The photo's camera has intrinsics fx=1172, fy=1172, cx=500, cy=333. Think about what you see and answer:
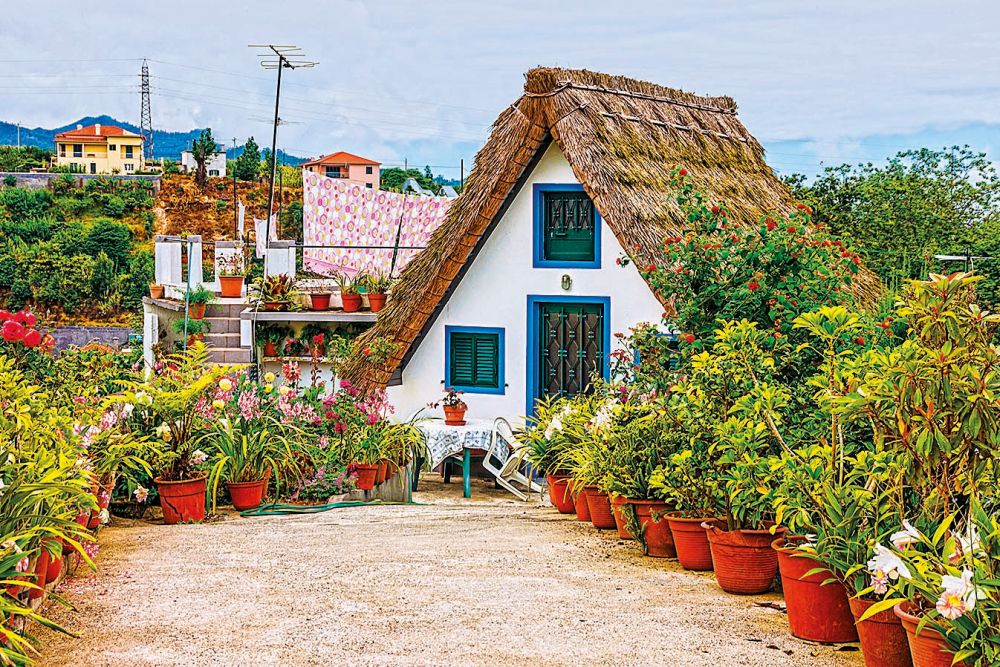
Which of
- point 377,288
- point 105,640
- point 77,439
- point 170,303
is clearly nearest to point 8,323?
point 77,439

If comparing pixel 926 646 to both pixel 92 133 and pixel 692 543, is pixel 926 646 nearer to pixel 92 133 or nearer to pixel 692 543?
pixel 692 543

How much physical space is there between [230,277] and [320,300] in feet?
6.07

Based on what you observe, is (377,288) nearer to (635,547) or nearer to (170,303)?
(170,303)

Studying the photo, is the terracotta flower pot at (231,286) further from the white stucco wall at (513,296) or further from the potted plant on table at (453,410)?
the potted plant on table at (453,410)

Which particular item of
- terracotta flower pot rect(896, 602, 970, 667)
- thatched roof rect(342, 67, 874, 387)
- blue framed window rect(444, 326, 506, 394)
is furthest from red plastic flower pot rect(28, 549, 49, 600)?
blue framed window rect(444, 326, 506, 394)

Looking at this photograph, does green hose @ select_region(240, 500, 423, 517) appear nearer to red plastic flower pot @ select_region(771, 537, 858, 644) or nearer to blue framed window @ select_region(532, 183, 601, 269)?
blue framed window @ select_region(532, 183, 601, 269)

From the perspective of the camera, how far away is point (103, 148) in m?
84.4

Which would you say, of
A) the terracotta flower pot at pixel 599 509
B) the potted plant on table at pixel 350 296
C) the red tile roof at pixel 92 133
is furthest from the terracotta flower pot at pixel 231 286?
the red tile roof at pixel 92 133

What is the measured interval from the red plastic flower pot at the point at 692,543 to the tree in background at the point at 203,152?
58.7m

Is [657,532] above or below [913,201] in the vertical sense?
below

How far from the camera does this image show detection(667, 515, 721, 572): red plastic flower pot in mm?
6012

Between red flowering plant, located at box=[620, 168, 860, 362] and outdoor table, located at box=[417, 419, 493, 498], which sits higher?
red flowering plant, located at box=[620, 168, 860, 362]

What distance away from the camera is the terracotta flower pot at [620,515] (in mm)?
6777

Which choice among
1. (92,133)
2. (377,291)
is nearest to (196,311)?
(377,291)
